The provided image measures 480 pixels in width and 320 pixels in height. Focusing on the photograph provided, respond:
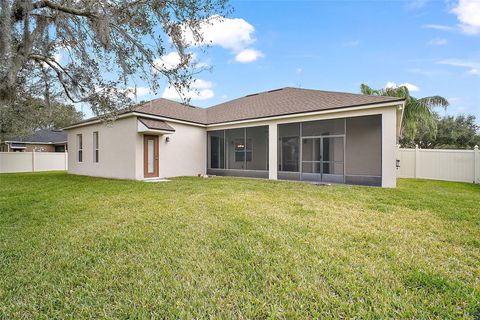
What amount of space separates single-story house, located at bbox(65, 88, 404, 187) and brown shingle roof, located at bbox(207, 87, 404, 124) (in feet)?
0.19

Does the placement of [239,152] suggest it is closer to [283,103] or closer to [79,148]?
[283,103]

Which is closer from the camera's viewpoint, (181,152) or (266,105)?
(181,152)

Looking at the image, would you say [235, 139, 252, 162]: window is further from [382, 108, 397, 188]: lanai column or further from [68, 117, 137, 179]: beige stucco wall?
[382, 108, 397, 188]: lanai column

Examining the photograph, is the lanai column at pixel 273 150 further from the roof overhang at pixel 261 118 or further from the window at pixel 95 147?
the window at pixel 95 147

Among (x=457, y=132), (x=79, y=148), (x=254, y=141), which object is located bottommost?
(x=79, y=148)

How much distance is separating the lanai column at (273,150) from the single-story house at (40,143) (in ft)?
83.6

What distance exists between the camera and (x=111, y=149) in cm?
1349

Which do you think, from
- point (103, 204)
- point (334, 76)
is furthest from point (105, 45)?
point (334, 76)

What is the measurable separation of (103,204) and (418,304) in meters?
6.98

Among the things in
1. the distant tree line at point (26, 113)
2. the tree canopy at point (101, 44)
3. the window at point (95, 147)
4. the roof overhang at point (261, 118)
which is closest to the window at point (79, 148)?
the roof overhang at point (261, 118)

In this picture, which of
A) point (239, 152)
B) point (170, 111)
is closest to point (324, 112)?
point (239, 152)

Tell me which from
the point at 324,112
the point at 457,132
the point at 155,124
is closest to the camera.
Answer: the point at 324,112

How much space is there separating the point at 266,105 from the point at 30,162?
2049 cm

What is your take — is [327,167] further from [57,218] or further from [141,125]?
[57,218]
